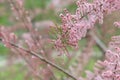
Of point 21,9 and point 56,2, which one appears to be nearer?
point 21,9

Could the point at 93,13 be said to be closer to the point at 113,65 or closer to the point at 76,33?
the point at 76,33

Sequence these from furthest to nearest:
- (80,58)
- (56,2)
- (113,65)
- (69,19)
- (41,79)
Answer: (56,2), (80,58), (41,79), (113,65), (69,19)

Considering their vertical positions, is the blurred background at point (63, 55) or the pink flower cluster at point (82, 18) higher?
the blurred background at point (63, 55)

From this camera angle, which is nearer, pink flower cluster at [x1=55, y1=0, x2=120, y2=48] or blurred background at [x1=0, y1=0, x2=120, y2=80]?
pink flower cluster at [x1=55, y1=0, x2=120, y2=48]

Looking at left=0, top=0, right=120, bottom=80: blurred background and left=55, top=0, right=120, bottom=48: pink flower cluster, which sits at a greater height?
left=0, top=0, right=120, bottom=80: blurred background

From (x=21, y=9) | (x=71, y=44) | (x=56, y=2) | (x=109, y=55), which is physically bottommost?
(x=71, y=44)

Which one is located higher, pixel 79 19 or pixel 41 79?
pixel 41 79

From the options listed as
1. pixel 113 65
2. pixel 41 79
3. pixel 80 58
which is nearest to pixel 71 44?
pixel 113 65

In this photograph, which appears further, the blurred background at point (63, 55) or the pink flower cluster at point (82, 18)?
the blurred background at point (63, 55)
